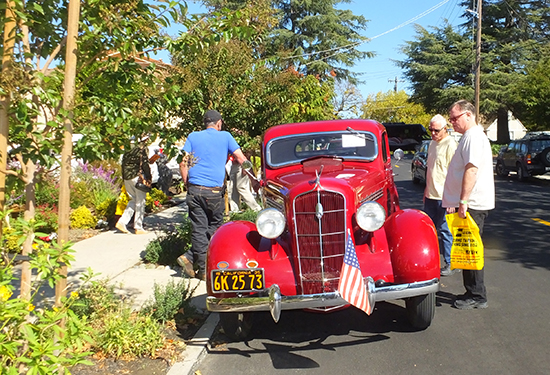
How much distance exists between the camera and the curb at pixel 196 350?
14.2ft

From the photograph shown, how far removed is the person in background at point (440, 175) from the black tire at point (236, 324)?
3.04 meters

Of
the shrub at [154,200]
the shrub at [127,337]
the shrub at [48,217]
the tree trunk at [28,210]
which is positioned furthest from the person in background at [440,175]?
the shrub at [154,200]

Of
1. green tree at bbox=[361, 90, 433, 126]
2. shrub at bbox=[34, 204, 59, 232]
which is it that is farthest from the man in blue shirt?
green tree at bbox=[361, 90, 433, 126]

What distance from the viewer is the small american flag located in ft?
14.0

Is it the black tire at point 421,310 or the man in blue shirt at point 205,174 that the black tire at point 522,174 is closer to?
the man in blue shirt at point 205,174

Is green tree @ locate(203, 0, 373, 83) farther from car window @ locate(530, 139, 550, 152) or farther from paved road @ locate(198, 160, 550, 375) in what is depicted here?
paved road @ locate(198, 160, 550, 375)

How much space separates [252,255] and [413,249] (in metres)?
1.44

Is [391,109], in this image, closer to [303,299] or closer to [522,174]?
[522,174]

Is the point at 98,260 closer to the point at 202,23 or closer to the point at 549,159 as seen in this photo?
the point at 202,23

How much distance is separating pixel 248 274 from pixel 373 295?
109 cm

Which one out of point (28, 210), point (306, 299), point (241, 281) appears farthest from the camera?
point (241, 281)

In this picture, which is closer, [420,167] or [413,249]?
[413,249]

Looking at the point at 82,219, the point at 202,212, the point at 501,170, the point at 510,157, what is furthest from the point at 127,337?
the point at 501,170

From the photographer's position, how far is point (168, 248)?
25.8 ft
